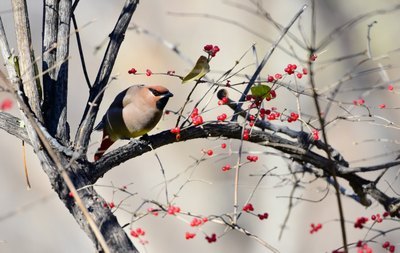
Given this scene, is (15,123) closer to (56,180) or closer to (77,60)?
(56,180)

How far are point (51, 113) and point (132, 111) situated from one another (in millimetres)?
969

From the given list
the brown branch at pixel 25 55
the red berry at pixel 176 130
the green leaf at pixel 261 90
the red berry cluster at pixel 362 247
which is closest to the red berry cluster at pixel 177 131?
the red berry at pixel 176 130

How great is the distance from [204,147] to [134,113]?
19.0 feet

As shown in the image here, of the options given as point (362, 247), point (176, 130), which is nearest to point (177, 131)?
point (176, 130)

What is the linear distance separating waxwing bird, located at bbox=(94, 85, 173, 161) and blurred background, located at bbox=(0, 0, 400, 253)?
14.7ft

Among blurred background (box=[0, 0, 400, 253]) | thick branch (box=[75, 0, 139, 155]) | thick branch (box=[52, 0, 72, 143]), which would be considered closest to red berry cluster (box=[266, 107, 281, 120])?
thick branch (box=[75, 0, 139, 155])

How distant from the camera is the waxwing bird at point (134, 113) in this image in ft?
12.9

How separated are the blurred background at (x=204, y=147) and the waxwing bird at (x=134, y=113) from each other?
4.48 meters

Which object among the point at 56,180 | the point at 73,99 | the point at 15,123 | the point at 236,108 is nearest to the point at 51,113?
the point at 15,123

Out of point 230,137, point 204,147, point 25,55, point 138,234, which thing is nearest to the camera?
point 138,234

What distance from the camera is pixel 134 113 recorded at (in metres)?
3.96

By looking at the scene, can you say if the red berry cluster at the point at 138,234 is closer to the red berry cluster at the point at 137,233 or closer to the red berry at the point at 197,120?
the red berry cluster at the point at 137,233

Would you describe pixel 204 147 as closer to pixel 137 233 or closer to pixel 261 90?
pixel 261 90

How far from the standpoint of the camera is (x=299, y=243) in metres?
9.48
